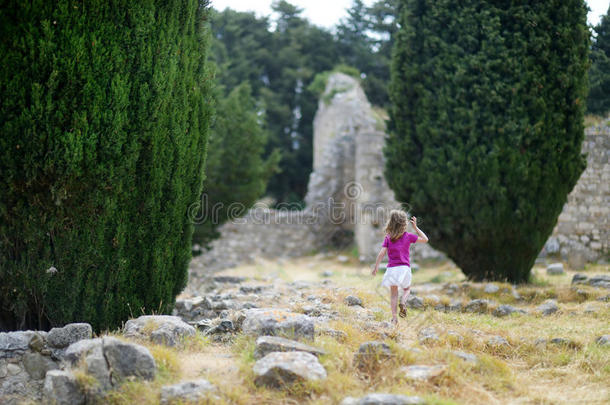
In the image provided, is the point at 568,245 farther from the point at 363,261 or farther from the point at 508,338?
the point at 508,338

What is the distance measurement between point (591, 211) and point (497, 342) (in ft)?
24.3

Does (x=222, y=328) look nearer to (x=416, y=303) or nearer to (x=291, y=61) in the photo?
(x=416, y=303)

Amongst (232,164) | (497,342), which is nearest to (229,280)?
(232,164)

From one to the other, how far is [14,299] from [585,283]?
7.21 meters

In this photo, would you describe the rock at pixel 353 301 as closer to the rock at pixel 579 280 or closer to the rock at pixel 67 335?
the rock at pixel 67 335

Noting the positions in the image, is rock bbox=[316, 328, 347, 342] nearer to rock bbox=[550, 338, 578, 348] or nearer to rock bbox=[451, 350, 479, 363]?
rock bbox=[451, 350, 479, 363]

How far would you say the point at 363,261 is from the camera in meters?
13.5

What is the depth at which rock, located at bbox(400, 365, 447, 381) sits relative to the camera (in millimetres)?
3285

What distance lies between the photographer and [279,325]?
3.97 m

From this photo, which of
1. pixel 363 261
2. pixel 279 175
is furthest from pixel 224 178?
pixel 279 175

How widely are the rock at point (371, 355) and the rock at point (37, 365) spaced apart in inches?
93.1

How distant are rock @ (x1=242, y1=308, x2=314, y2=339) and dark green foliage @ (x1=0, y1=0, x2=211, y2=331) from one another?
1.40 meters

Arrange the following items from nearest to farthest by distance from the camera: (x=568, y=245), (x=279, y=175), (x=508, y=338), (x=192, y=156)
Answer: (x=508, y=338)
(x=192, y=156)
(x=568, y=245)
(x=279, y=175)

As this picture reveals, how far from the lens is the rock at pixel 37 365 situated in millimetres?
3938
